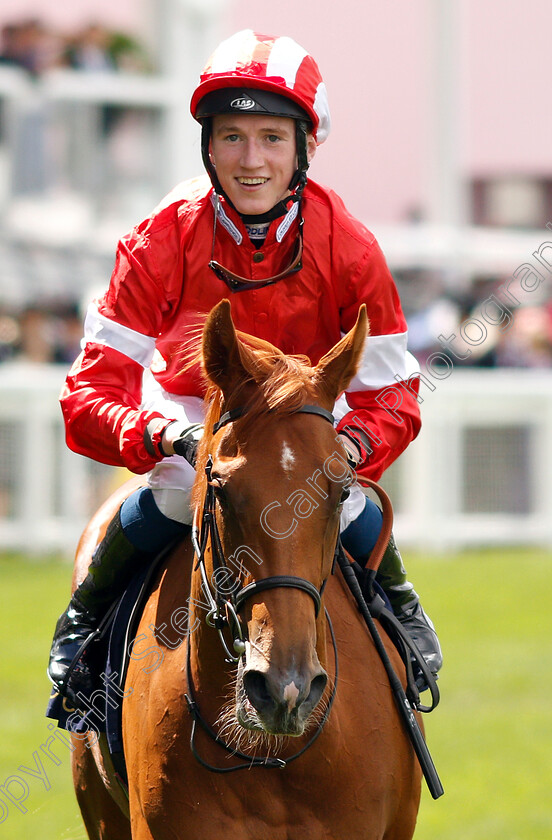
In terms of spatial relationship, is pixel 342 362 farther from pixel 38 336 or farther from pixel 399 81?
pixel 399 81

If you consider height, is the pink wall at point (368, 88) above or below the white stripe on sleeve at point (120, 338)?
above

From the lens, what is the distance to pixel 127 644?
12.4 ft

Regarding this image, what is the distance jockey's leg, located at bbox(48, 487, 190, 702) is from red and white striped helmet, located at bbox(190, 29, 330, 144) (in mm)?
1106

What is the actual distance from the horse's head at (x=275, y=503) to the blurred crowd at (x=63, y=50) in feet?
38.6

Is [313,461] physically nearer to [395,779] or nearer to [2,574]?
[395,779]

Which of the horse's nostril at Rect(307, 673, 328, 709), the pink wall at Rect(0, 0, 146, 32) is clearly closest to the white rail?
the pink wall at Rect(0, 0, 146, 32)

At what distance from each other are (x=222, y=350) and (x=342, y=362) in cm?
28

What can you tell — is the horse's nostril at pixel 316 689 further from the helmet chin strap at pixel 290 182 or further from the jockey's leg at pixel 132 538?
the helmet chin strap at pixel 290 182

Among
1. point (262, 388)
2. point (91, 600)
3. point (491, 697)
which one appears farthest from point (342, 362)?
point (491, 697)

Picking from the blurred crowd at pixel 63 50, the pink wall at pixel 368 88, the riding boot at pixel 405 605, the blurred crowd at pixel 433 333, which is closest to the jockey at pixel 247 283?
the riding boot at pixel 405 605

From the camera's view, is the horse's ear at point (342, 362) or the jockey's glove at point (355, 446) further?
the jockey's glove at point (355, 446)

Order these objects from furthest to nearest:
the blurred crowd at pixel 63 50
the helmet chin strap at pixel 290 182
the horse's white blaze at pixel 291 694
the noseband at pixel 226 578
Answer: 1. the blurred crowd at pixel 63 50
2. the helmet chin strap at pixel 290 182
3. the noseband at pixel 226 578
4. the horse's white blaze at pixel 291 694

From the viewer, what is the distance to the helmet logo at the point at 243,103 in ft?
11.8

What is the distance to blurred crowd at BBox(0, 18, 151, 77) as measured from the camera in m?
14.3
